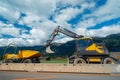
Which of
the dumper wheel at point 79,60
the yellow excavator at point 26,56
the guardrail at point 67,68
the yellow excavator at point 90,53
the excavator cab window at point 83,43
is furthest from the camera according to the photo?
the yellow excavator at point 26,56

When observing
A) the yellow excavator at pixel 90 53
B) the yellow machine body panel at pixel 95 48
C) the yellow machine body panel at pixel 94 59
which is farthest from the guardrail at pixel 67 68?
the yellow machine body panel at pixel 95 48

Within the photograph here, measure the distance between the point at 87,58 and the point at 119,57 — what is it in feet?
13.0

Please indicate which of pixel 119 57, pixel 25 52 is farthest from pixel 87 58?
pixel 25 52

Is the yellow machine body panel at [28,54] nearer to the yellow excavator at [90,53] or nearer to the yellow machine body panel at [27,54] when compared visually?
the yellow machine body panel at [27,54]

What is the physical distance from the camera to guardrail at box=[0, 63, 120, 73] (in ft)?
58.3

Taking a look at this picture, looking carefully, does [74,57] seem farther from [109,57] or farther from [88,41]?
[109,57]

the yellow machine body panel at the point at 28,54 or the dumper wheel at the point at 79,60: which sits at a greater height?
the yellow machine body panel at the point at 28,54

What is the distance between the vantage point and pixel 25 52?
33594 millimetres

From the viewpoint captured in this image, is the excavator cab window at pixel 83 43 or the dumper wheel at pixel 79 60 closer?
the dumper wheel at pixel 79 60

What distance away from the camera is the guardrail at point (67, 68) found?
17.8 meters

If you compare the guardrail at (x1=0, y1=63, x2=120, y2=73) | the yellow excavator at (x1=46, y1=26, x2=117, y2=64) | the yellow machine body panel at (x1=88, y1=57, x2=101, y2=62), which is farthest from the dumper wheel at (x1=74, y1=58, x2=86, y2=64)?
the guardrail at (x1=0, y1=63, x2=120, y2=73)

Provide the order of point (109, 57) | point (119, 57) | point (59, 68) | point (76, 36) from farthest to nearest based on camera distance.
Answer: point (76, 36), point (119, 57), point (109, 57), point (59, 68)

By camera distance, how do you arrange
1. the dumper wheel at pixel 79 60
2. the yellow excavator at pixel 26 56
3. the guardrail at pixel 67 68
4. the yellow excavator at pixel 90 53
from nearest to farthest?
1. the guardrail at pixel 67 68
2. the yellow excavator at pixel 90 53
3. the dumper wheel at pixel 79 60
4. the yellow excavator at pixel 26 56

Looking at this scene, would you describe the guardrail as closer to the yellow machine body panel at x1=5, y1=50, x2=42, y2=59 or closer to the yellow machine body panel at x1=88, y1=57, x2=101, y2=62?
the yellow machine body panel at x1=88, y1=57, x2=101, y2=62
